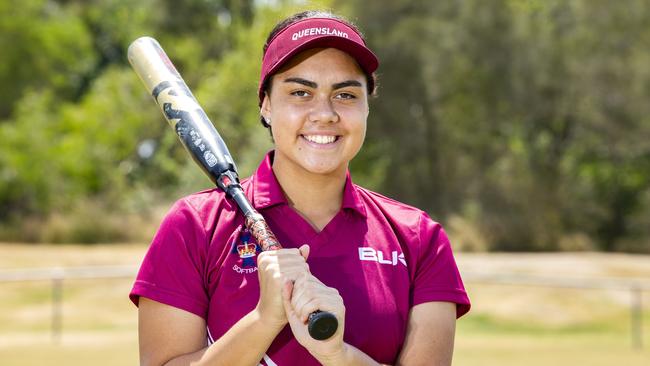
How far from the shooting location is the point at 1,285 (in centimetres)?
2248

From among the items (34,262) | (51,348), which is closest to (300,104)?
(51,348)

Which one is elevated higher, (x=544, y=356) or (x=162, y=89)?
(x=544, y=356)

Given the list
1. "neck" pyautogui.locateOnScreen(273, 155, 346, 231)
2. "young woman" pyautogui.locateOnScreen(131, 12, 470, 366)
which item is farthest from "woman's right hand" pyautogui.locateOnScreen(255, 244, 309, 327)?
"neck" pyautogui.locateOnScreen(273, 155, 346, 231)

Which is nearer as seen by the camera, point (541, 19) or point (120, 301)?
point (120, 301)

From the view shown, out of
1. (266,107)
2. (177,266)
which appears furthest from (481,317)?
(177,266)

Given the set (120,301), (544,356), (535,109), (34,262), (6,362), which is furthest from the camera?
(535,109)

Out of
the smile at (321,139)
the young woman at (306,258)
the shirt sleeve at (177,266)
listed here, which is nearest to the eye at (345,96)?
the young woman at (306,258)

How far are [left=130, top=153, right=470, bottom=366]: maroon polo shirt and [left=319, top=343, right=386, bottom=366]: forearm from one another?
0.27ft

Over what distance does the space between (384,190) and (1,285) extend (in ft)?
53.0

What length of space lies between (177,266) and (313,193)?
1.54 feet

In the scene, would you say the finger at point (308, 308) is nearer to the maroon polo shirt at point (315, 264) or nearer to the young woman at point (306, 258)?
the young woman at point (306, 258)

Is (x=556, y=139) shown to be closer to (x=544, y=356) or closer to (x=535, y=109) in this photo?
(x=535, y=109)

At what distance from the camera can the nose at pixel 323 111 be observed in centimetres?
285

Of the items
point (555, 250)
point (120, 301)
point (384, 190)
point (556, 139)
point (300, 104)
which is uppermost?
point (556, 139)
